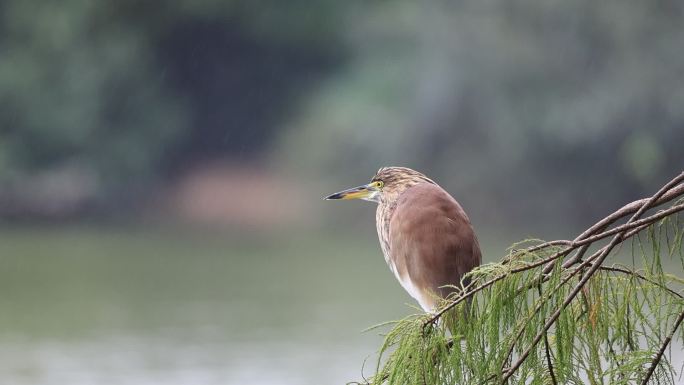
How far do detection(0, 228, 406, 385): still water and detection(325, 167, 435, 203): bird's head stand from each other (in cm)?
802

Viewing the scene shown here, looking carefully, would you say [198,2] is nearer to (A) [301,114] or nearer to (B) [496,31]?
(A) [301,114]

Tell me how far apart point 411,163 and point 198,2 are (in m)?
9.89

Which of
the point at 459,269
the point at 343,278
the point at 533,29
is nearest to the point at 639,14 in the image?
the point at 533,29

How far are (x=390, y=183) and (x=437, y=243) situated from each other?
27cm

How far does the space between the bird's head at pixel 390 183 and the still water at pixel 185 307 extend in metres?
8.02

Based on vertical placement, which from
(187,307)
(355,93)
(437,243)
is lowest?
(437,243)

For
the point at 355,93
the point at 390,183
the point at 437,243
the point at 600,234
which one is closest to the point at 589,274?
the point at 600,234

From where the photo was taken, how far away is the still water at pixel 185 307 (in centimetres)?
1166

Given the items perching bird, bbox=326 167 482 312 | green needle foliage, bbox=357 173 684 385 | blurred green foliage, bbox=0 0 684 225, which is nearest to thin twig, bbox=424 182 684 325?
green needle foliage, bbox=357 173 684 385

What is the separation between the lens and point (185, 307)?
15.1 m

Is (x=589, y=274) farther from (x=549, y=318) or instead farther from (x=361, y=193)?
(x=361, y=193)

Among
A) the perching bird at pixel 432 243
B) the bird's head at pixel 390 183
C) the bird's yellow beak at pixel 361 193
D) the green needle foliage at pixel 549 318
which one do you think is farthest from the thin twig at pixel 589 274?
the bird's yellow beak at pixel 361 193

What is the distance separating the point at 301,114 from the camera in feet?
82.5

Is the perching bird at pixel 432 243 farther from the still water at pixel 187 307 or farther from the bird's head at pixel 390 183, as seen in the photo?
the still water at pixel 187 307
